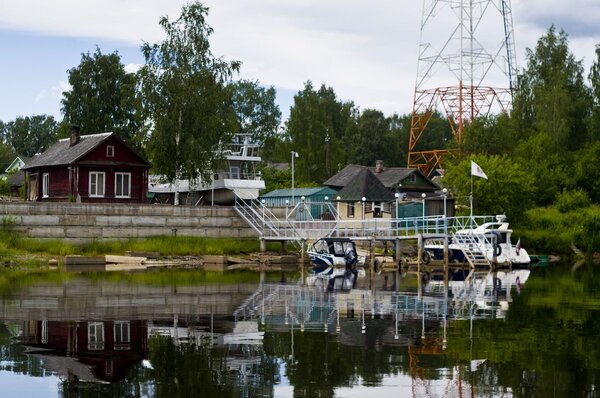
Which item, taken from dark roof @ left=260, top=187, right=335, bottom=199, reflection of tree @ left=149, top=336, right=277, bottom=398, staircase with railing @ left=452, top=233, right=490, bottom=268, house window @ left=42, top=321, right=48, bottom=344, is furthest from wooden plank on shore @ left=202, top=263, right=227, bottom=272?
reflection of tree @ left=149, top=336, right=277, bottom=398

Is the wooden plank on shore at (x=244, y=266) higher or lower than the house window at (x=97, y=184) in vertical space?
lower

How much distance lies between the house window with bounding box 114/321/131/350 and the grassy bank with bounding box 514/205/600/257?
166 ft

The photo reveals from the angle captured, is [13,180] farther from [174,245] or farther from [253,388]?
[253,388]

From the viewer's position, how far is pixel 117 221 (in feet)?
200

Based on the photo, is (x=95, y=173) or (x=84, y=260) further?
(x=95, y=173)

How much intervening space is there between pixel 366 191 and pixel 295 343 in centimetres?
4537

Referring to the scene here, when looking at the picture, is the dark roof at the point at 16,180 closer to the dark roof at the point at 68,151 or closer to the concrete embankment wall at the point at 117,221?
the dark roof at the point at 68,151

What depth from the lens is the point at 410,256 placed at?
63.1 metres

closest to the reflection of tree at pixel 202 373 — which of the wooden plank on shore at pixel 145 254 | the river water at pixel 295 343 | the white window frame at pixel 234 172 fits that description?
the river water at pixel 295 343

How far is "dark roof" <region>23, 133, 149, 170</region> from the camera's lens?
221 ft

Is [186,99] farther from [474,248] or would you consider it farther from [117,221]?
[474,248]

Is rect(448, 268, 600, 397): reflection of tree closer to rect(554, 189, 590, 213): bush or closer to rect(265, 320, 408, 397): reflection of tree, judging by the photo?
rect(265, 320, 408, 397): reflection of tree

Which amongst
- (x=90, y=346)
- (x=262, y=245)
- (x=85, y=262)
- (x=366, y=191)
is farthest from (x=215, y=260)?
(x=90, y=346)

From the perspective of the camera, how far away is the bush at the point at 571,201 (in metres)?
76.6
